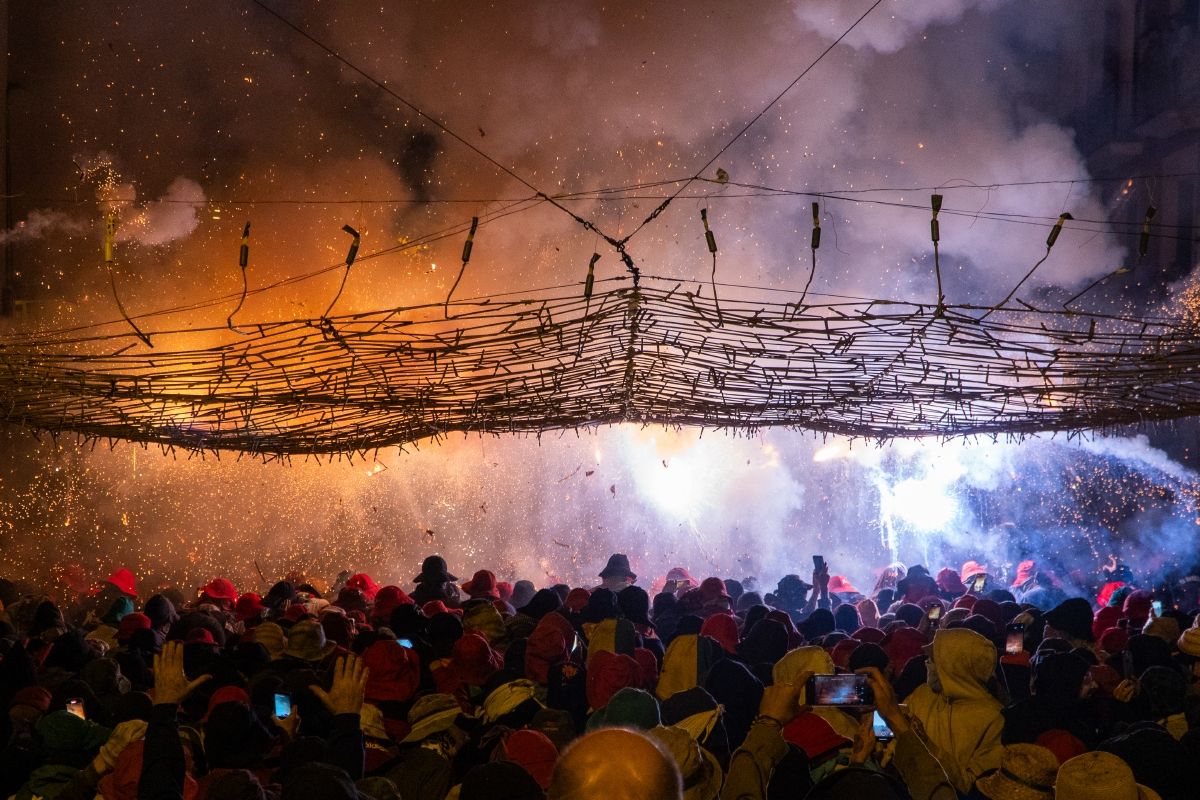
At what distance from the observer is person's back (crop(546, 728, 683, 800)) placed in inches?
71.6

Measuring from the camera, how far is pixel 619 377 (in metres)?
5.79

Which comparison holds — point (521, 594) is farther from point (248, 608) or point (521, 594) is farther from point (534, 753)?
point (534, 753)

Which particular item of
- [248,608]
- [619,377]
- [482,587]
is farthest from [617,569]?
[248,608]

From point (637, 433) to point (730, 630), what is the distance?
10465 mm

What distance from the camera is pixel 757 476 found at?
1606 cm

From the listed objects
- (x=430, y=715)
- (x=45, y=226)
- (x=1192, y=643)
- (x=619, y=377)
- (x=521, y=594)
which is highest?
(x=45, y=226)

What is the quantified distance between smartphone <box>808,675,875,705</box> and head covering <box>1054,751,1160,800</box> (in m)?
0.67

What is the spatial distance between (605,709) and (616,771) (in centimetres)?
172

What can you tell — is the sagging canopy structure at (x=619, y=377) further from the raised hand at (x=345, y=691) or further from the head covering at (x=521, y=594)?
the head covering at (x=521, y=594)

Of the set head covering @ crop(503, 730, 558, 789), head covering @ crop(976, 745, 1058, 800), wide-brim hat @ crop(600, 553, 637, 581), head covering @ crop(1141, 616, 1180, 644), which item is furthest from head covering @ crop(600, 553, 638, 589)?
head covering @ crop(976, 745, 1058, 800)

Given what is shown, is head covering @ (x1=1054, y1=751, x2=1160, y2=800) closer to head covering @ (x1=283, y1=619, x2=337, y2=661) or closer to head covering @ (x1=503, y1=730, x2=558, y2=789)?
head covering @ (x1=503, y1=730, x2=558, y2=789)

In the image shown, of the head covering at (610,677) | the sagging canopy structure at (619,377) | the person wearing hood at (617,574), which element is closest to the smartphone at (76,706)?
the sagging canopy structure at (619,377)

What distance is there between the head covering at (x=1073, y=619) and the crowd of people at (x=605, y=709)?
13mm

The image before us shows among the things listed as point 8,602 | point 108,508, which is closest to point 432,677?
point 8,602
